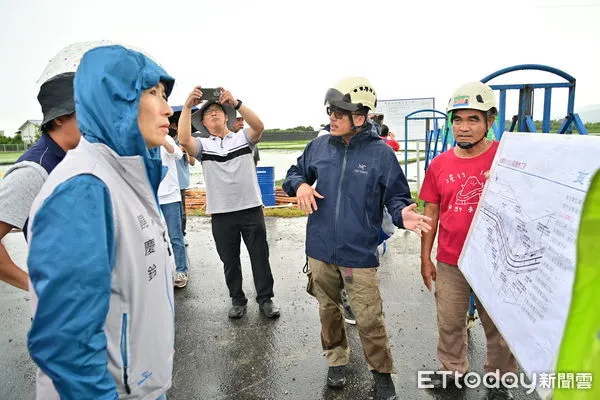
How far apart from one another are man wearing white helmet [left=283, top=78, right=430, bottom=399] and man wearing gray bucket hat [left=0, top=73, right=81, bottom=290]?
61.0 inches

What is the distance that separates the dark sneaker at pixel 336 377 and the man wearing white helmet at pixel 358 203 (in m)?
0.30

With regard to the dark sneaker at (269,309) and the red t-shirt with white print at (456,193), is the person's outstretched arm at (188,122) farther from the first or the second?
the red t-shirt with white print at (456,193)

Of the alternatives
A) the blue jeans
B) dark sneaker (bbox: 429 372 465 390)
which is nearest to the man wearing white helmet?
dark sneaker (bbox: 429 372 465 390)

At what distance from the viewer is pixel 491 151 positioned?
2.58 meters

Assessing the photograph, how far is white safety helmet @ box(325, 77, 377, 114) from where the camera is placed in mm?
2615

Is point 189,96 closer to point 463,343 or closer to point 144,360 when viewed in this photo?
point 144,360

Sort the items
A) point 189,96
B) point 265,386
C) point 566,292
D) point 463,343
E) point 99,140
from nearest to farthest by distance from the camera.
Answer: point 566,292, point 99,140, point 463,343, point 265,386, point 189,96

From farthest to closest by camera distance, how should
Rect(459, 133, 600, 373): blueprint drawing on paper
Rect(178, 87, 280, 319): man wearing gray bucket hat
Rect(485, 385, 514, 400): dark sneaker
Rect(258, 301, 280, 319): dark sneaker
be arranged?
Rect(258, 301, 280, 319): dark sneaker → Rect(178, 87, 280, 319): man wearing gray bucket hat → Rect(485, 385, 514, 400): dark sneaker → Rect(459, 133, 600, 373): blueprint drawing on paper

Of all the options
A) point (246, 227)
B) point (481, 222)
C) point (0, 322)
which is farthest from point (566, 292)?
point (0, 322)

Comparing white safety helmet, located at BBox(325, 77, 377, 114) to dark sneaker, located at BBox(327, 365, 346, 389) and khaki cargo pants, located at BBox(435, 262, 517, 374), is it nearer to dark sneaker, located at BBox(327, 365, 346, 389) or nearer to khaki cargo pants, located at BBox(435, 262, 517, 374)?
khaki cargo pants, located at BBox(435, 262, 517, 374)

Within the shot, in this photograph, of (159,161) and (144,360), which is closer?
(144,360)

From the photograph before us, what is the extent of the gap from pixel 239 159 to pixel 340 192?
157cm

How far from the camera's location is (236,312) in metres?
4.08

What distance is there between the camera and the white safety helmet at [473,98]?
2.58 m
